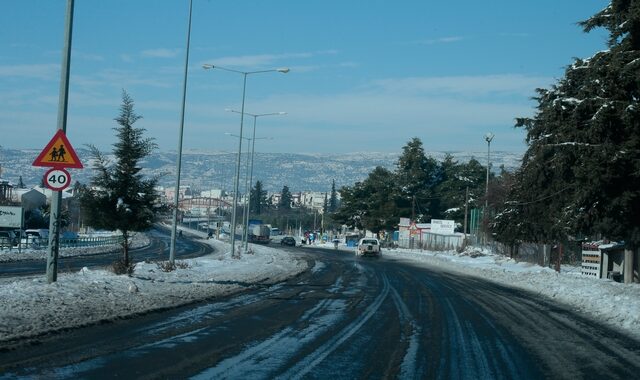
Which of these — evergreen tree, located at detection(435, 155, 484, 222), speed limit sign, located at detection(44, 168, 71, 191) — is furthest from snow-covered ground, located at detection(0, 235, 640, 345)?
evergreen tree, located at detection(435, 155, 484, 222)

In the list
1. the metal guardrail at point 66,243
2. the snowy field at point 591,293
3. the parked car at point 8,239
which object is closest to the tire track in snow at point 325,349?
the snowy field at point 591,293

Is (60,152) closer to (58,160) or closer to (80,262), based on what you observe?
(58,160)

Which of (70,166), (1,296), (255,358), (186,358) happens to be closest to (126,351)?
(186,358)

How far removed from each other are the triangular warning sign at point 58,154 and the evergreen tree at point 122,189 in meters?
7.78

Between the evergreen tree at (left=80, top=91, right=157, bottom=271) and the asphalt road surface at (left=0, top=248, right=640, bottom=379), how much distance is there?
5.98 m

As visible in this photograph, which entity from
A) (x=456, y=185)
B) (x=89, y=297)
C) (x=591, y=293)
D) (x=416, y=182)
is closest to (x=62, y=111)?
(x=89, y=297)

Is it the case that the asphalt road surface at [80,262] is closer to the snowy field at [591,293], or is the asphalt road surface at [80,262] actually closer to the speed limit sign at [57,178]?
the speed limit sign at [57,178]

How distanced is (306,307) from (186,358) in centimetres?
818

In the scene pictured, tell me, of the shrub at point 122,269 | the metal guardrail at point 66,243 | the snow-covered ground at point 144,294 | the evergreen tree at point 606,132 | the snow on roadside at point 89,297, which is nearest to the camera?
the snow on roadside at point 89,297

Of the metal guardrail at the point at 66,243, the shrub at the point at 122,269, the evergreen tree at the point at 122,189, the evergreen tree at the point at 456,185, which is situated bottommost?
the metal guardrail at the point at 66,243

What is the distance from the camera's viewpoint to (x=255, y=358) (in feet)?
36.1

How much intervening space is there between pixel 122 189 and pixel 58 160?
8.27m

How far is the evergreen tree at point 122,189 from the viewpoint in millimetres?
24422

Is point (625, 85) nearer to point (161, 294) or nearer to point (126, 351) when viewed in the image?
point (161, 294)
